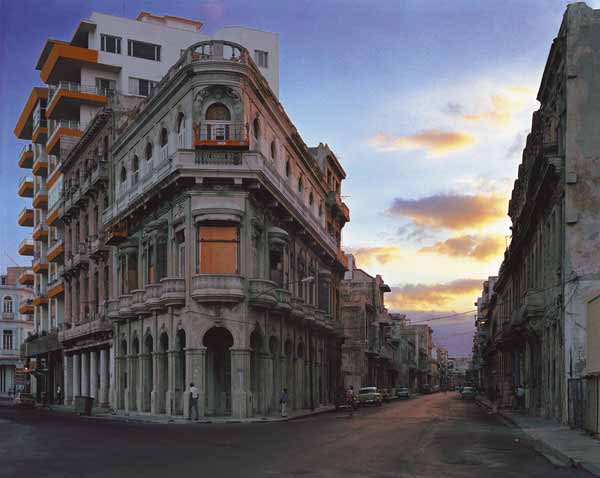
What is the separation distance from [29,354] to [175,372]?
40.2 m

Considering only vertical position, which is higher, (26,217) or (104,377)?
(26,217)

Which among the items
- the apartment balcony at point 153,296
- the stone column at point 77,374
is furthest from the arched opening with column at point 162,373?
the stone column at point 77,374

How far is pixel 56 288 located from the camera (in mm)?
67188

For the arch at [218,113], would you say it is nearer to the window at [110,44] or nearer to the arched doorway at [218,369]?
the arched doorway at [218,369]

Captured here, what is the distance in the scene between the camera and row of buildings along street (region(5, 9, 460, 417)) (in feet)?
128

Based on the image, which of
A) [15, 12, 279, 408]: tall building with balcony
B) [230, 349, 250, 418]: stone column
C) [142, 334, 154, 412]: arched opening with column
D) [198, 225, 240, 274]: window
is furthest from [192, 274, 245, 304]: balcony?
[15, 12, 279, 408]: tall building with balcony

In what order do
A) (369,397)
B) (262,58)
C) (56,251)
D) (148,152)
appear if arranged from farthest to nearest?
(262,58), (56,251), (369,397), (148,152)

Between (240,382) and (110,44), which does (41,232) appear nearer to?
(110,44)

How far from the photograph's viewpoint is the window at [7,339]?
4368 inches

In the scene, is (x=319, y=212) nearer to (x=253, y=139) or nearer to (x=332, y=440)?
(x=253, y=139)

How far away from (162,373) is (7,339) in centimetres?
7671

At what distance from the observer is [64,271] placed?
206 ft

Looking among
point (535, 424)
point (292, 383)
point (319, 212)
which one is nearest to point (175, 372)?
point (292, 383)

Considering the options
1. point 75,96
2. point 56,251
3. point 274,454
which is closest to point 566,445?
point 274,454
